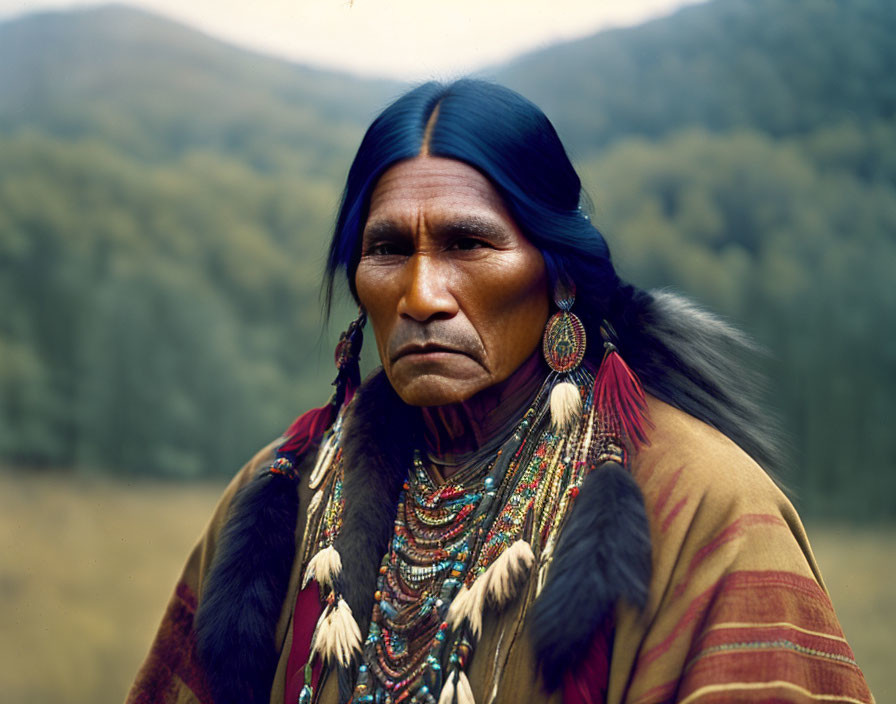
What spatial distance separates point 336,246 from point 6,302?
3.16 meters

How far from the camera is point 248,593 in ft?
6.54

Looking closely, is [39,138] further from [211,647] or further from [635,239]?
[211,647]

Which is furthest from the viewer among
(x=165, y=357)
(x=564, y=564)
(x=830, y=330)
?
(x=165, y=357)

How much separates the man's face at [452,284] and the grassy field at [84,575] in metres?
2.75

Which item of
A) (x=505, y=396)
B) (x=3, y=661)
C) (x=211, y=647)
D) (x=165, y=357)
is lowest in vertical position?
(x=3, y=661)

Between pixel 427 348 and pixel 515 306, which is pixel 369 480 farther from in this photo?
pixel 515 306

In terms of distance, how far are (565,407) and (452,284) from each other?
12.4 inches

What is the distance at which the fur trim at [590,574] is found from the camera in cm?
158

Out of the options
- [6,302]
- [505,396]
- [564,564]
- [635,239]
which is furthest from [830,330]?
[6,302]

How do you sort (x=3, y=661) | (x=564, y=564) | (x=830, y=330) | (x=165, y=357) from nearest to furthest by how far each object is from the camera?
(x=564, y=564)
(x=830, y=330)
(x=3, y=661)
(x=165, y=357)

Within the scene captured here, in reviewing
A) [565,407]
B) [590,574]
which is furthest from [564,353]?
[590,574]

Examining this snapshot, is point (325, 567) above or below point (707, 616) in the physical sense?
below

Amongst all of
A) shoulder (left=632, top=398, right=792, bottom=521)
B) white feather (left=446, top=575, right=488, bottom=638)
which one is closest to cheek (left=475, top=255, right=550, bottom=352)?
shoulder (left=632, top=398, right=792, bottom=521)

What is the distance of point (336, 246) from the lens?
2.19 m
